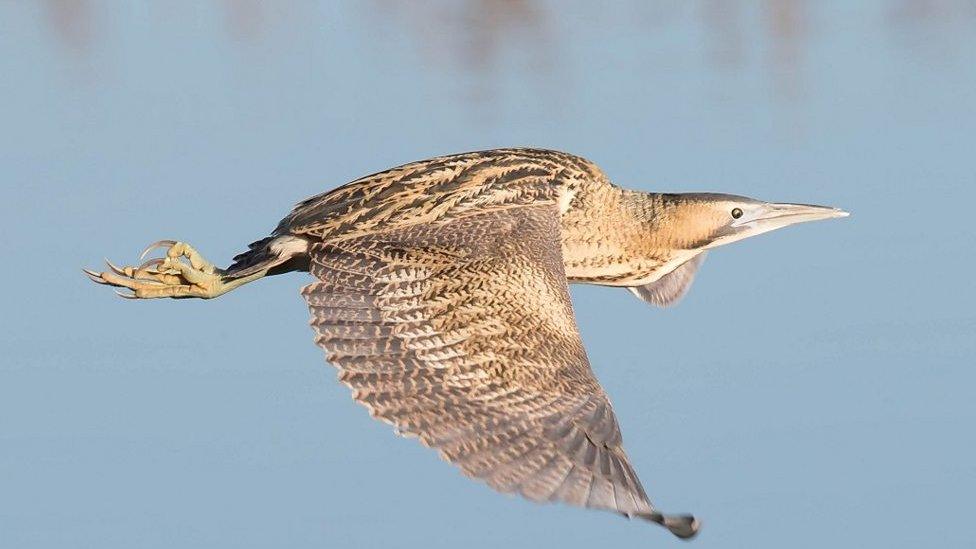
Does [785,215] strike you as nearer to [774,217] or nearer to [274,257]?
[774,217]

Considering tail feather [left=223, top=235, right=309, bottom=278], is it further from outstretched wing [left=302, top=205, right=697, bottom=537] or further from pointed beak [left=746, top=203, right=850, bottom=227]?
pointed beak [left=746, top=203, right=850, bottom=227]

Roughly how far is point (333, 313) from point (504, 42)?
695 centimetres

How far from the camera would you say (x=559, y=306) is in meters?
5.08

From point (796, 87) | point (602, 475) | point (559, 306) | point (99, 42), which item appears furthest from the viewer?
point (99, 42)

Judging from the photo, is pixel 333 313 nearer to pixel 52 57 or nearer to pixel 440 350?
pixel 440 350

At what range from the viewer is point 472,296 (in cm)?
505

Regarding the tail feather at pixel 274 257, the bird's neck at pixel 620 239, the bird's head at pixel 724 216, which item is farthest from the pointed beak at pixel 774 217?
the tail feather at pixel 274 257

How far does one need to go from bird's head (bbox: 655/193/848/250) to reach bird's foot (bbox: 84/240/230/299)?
45.9 inches

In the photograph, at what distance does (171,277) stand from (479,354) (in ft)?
3.22

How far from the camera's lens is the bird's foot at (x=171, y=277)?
5.56 metres

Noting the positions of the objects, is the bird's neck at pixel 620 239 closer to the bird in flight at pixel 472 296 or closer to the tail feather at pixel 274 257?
the bird in flight at pixel 472 296

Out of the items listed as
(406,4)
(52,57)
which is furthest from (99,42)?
(406,4)

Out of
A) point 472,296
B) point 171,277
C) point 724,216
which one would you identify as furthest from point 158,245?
point 724,216

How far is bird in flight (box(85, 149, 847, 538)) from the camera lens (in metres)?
4.76
